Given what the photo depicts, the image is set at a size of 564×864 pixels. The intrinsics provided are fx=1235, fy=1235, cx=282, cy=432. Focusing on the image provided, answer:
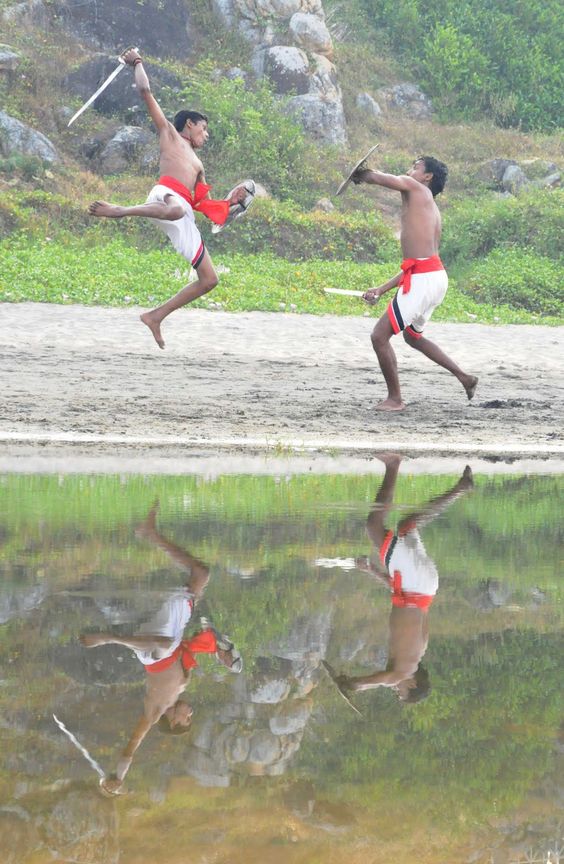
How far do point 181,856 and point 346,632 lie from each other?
1370mm

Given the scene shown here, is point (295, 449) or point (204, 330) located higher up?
point (295, 449)

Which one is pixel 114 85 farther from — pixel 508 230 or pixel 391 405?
pixel 391 405

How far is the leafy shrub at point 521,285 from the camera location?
57.9 feet

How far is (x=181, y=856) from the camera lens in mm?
1940

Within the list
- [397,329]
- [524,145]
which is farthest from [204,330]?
[524,145]

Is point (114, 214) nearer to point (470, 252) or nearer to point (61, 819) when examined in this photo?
point (61, 819)

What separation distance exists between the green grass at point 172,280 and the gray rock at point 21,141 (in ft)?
13.5

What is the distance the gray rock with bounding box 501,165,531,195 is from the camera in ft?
89.4

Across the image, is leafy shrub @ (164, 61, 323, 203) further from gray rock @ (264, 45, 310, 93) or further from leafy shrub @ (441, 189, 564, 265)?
leafy shrub @ (441, 189, 564, 265)

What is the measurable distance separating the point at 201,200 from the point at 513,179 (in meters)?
19.8

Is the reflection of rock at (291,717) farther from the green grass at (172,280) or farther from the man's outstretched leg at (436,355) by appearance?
the green grass at (172,280)

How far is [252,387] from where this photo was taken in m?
9.54

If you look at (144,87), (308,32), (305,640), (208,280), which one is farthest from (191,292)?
(308,32)

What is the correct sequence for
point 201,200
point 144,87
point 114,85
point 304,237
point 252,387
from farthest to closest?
point 114,85
point 304,237
point 252,387
point 201,200
point 144,87
